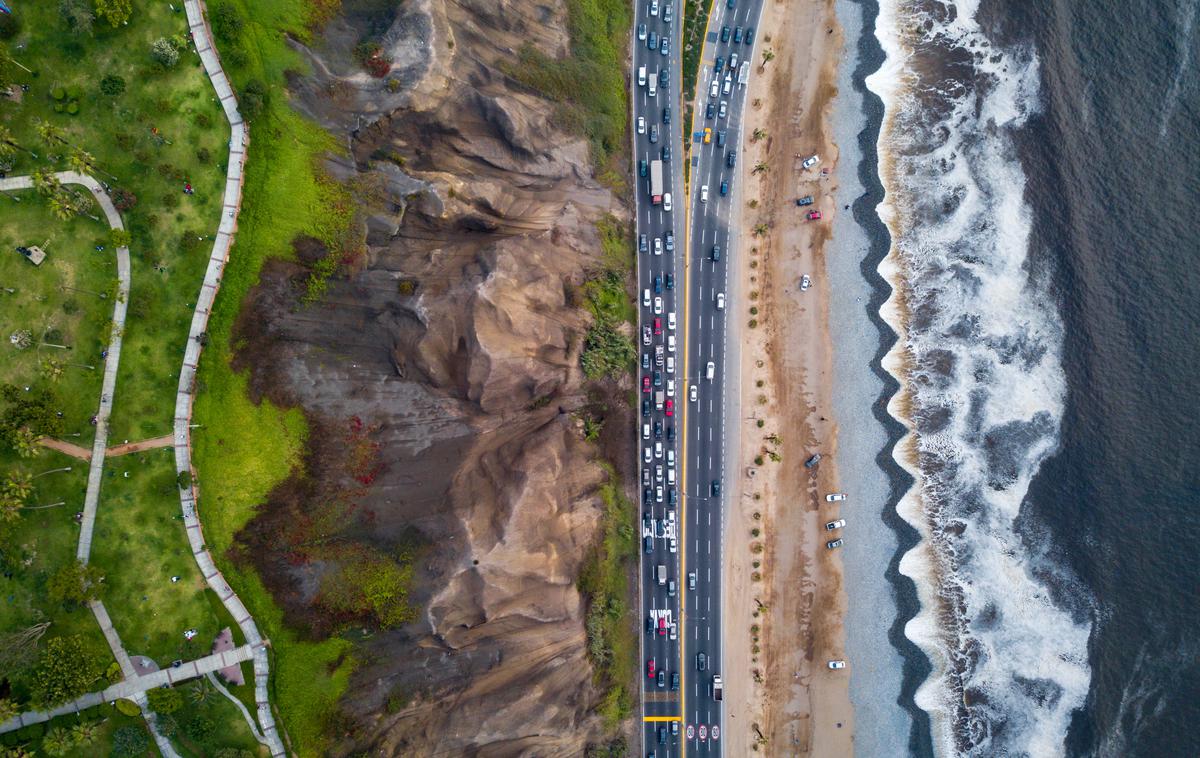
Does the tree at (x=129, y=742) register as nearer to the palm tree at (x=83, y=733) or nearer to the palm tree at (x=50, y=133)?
the palm tree at (x=83, y=733)

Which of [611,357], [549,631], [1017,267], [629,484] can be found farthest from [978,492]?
[549,631]

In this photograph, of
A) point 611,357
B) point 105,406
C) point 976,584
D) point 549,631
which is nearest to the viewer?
point 105,406

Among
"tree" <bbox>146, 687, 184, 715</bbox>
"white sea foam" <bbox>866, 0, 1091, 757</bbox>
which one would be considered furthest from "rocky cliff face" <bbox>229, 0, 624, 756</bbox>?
"white sea foam" <bbox>866, 0, 1091, 757</bbox>

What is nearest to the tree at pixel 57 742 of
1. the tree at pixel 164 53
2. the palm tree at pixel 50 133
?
the palm tree at pixel 50 133

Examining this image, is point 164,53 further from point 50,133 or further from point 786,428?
point 786,428

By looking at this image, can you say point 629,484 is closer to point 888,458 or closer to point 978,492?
point 888,458

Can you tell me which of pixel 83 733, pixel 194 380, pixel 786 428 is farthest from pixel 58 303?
pixel 786 428
